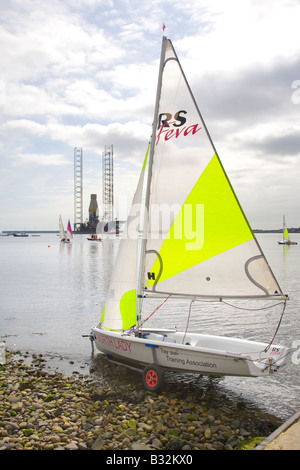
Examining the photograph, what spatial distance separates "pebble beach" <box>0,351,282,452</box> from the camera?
22.3 ft

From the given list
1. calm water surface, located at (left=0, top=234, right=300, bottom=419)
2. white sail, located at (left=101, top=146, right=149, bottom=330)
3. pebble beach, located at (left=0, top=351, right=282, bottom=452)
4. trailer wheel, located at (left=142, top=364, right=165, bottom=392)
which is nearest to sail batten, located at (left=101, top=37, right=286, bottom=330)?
white sail, located at (left=101, top=146, right=149, bottom=330)

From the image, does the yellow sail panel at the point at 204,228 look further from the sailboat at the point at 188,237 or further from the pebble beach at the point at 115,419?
the pebble beach at the point at 115,419

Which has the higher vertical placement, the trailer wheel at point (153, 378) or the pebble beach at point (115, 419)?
the trailer wheel at point (153, 378)

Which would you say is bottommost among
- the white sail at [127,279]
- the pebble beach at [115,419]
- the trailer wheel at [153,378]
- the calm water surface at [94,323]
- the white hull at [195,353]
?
A: the calm water surface at [94,323]

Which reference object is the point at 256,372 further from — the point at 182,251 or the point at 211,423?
the point at 182,251

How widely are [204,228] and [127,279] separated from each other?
2.91 metres

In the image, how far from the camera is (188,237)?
359 inches

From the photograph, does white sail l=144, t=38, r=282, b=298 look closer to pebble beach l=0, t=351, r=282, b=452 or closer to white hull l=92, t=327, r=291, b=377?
white hull l=92, t=327, r=291, b=377

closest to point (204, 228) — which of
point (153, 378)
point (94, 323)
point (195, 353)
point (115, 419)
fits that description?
point (195, 353)

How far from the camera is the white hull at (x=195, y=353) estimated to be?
8047 mm

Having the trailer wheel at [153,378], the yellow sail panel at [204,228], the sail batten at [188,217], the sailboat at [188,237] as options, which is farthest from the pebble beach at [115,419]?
the yellow sail panel at [204,228]

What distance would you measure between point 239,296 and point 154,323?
9.32 meters

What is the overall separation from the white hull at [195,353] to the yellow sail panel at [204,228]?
153cm

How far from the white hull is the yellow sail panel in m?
1.53
